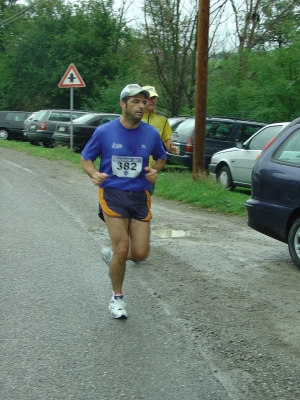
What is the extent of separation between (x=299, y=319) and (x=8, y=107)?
38.2 m

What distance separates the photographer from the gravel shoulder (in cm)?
438

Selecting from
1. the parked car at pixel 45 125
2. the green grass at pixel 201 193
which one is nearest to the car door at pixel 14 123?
the parked car at pixel 45 125

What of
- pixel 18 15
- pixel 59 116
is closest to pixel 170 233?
pixel 59 116


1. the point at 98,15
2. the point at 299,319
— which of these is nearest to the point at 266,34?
the point at 98,15

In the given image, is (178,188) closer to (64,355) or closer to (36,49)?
A: (64,355)

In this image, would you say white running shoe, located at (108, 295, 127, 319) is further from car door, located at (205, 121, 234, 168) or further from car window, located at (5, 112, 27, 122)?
car window, located at (5, 112, 27, 122)

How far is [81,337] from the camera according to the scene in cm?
492

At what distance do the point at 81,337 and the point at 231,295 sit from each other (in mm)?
1745

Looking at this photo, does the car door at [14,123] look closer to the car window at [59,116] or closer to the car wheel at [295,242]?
the car window at [59,116]

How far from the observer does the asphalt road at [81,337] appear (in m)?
4.03

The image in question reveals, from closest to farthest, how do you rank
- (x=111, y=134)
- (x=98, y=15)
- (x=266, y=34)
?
(x=111, y=134) → (x=266, y=34) → (x=98, y=15)

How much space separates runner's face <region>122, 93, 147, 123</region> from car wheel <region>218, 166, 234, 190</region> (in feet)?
31.0

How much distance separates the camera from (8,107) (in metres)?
41.9

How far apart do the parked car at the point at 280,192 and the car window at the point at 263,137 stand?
5585 millimetres
